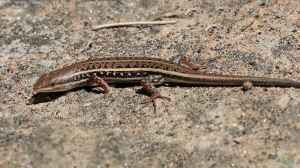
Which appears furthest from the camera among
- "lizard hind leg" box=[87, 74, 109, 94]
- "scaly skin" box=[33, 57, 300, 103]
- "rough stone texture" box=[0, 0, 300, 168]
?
"lizard hind leg" box=[87, 74, 109, 94]

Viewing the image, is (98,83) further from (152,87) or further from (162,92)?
(162,92)

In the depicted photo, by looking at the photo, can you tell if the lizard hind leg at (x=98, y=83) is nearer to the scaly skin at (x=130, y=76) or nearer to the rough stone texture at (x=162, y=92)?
the scaly skin at (x=130, y=76)

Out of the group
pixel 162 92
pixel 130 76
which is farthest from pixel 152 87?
pixel 130 76

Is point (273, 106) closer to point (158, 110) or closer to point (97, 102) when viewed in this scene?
point (158, 110)

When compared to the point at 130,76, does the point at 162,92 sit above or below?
below

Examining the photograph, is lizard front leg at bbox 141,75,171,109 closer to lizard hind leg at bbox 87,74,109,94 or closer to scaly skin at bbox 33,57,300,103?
scaly skin at bbox 33,57,300,103

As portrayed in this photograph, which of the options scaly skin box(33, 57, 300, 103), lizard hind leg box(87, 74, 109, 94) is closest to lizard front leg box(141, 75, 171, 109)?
scaly skin box(33, 57, 300, 103)

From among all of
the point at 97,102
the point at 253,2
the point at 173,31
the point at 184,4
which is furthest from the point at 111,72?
the point at 253,2

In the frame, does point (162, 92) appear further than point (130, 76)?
No
